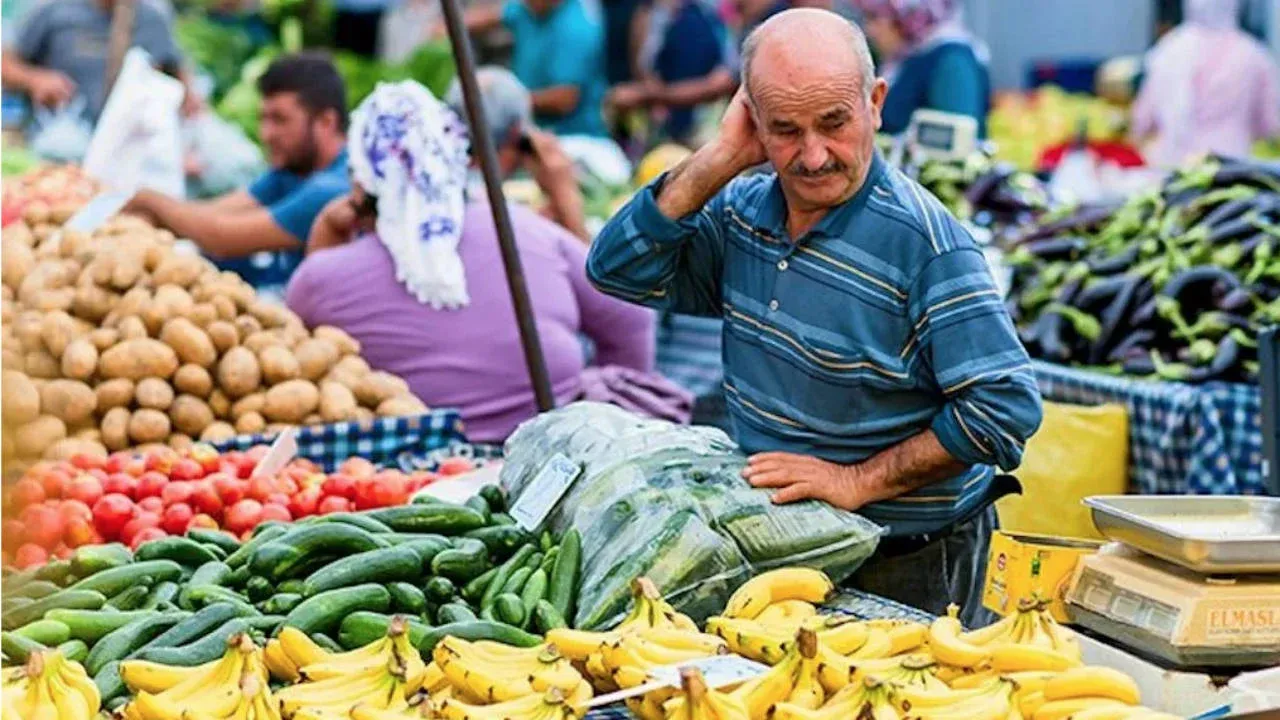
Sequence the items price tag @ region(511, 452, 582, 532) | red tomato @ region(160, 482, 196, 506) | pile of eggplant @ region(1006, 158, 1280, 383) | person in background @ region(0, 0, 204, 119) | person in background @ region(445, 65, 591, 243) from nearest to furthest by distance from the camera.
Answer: price tag @ region(511, 452, 582, 532) < red tomato @ region(160, 482, 196, 506) < pile of eggplant @ region(1006, 158, 1280, 383) < person in background @ region(445, 65, 591, 243) < person in background @ region(0, 0, 204, 119)

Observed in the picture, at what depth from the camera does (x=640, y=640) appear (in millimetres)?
2996

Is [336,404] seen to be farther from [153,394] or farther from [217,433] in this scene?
[153,394]

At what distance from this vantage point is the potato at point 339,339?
5594mm

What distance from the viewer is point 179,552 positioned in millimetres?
3842

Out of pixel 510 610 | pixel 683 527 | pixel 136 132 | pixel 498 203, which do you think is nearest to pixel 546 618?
pixel 510 610

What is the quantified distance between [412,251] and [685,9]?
728cm

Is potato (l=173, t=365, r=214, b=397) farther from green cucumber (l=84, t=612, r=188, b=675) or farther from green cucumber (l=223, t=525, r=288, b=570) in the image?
green cucumber (l=84, t=612, r=188, b=675)

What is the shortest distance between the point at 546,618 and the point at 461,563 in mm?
293

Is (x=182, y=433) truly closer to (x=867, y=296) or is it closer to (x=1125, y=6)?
(x=867, y=296)

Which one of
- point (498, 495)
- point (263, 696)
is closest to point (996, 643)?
point (263, 696)

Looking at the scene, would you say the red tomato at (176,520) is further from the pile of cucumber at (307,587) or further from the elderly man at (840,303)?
the elderly man at (840,303)

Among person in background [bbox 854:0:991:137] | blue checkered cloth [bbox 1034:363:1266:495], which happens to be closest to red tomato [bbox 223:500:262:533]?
blue checkered cloth [bbox 1034:363:1266:495]

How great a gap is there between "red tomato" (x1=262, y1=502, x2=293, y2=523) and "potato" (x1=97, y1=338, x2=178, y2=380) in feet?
3.68

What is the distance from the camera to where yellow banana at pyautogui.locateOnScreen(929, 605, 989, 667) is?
Result: 9.59 feet
